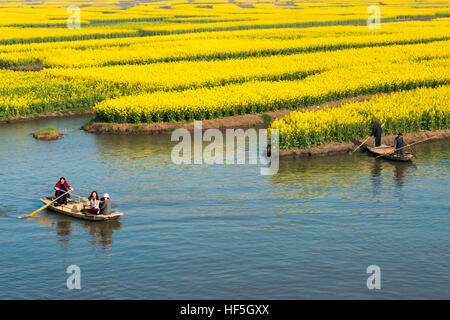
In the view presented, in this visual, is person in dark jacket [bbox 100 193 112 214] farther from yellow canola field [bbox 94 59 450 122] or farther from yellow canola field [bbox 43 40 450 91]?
yellow canola field [bbox 43 40 450 91]

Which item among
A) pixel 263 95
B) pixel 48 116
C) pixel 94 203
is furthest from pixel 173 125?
pixel 94 203

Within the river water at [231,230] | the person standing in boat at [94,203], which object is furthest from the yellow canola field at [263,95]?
the person standing in boat at [94,203]

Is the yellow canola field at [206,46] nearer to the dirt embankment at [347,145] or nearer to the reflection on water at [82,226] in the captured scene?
the dirt embankment at [347,145]

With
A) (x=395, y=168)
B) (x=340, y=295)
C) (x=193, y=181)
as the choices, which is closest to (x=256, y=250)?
(x=340, y=295)

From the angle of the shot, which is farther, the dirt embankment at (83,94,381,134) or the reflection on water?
the dirt embankment at (83,94,381,134)

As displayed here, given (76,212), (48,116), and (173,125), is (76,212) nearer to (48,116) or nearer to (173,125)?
(173,125)

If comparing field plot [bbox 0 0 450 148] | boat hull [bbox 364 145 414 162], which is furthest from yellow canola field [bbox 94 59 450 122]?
boat hull [bbox 364 145 414 162]
